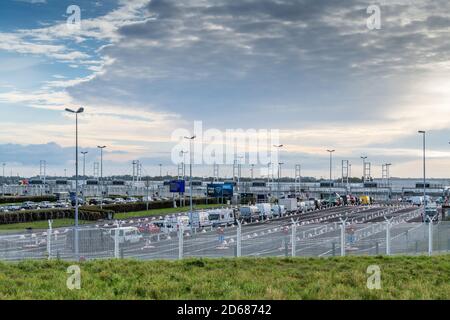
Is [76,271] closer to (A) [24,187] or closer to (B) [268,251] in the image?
(B) [268,251]

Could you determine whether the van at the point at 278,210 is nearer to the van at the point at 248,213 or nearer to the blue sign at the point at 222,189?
the van at the point at 248,213

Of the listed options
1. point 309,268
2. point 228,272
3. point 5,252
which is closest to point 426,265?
point 309,268

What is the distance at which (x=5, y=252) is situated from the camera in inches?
1097

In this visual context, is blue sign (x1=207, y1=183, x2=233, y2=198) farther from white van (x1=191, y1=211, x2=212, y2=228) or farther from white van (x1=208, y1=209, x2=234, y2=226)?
white van (x1=191, y1=211, x2=212, y2=228)

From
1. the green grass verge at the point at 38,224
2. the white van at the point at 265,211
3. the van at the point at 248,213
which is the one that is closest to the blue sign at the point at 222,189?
the white van at the point at 265,211

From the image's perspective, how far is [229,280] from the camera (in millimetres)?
15250

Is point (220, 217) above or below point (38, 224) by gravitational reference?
above

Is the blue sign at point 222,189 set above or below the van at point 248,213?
above

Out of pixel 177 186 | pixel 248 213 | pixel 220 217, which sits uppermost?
pixel 177 186

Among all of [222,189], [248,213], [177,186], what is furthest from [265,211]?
[222,189]

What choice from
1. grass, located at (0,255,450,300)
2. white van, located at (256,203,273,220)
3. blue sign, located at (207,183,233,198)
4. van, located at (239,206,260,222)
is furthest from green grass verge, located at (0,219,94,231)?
grass, located at (0,255,450,300)

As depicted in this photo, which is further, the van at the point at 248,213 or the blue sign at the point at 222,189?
the blue sign at the point at 222,189

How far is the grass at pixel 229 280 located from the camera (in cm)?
1320

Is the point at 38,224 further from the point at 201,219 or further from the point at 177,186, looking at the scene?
the point at 177,186
